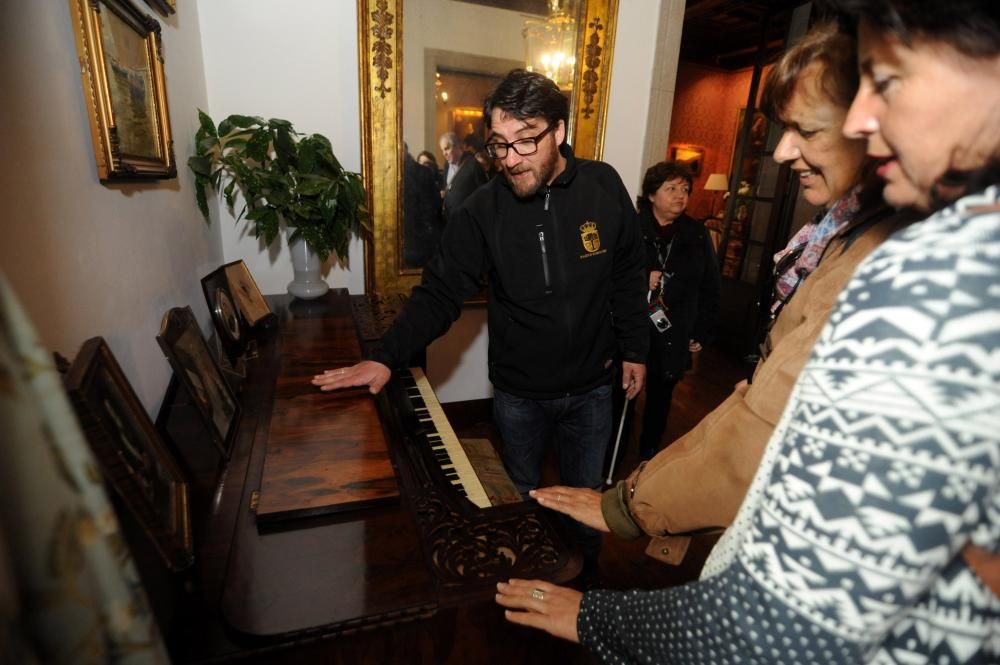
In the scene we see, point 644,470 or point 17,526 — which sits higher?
point 17,526

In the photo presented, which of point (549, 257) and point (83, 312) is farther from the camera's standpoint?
point (549, 257)

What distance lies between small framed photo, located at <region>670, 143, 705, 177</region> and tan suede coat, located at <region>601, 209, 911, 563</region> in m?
7.56

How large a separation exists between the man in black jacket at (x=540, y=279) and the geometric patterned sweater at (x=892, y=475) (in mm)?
1251

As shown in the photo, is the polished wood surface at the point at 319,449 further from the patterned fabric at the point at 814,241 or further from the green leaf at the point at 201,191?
the patterned fabric at the point at 814,241

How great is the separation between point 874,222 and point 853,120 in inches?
10.4

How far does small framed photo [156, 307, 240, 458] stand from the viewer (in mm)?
956

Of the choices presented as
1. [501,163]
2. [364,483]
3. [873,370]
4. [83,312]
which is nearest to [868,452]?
[873,370]

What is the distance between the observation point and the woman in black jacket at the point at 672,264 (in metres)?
2.54

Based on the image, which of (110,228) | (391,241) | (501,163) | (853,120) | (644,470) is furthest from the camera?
(391,241)

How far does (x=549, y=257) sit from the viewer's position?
5.58ft

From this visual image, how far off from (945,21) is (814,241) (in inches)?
23.8

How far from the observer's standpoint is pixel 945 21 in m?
0.39

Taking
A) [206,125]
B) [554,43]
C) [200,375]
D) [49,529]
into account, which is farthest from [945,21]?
[554,43]

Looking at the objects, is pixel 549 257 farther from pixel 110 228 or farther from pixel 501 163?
pixel 110 228
